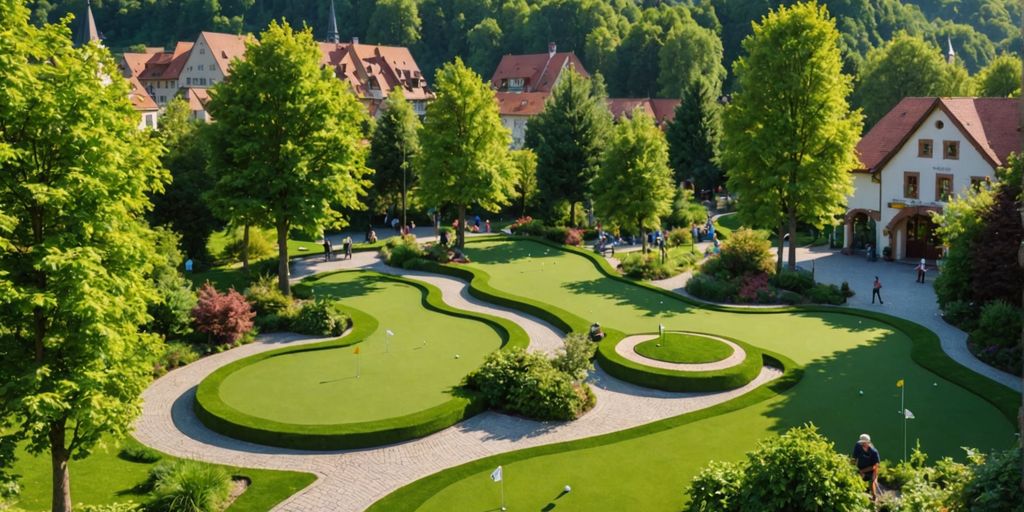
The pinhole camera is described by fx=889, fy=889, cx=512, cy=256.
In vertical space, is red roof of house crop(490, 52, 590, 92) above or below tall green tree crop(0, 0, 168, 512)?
above

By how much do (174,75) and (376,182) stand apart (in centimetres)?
7142

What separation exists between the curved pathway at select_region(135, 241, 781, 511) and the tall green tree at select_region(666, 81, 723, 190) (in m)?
41.1

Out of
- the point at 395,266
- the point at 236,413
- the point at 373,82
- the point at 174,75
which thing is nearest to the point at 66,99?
the point at 236,413

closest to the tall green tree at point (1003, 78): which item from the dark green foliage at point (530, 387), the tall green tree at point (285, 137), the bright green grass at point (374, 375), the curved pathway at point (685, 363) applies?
the curved pathway at point (685, 363)

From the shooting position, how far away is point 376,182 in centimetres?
Result: 6138

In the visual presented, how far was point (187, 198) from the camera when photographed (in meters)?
45.0

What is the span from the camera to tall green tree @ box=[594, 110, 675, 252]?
156ft

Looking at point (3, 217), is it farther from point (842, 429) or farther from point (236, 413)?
point (842, 429)

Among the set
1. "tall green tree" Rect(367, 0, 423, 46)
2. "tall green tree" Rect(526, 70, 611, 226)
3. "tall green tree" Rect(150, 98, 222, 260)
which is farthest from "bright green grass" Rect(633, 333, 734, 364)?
"tall green tree" Rect(367, 0, 423, 46)

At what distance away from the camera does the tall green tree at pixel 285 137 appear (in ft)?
121

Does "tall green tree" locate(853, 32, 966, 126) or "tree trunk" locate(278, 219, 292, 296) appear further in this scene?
"tall green tree" locate(853, 32, 966, 126)

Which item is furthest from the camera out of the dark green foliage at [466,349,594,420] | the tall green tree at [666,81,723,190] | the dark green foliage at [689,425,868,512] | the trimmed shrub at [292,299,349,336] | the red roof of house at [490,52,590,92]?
the red roof of house at [490,52,590,92]

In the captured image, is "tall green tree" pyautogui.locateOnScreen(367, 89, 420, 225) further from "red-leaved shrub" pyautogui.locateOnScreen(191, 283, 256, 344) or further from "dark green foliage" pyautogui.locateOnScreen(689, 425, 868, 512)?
"dark green foliage" pyautogui.locateOnScreen(689, 425, 868, 512)

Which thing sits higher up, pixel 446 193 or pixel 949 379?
pixel 446 193
